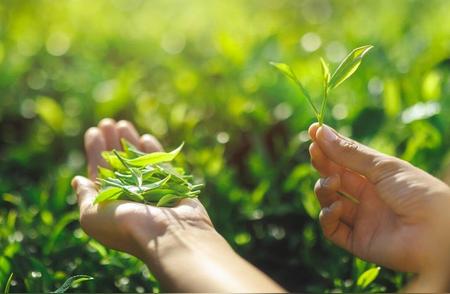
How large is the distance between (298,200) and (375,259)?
0.79m

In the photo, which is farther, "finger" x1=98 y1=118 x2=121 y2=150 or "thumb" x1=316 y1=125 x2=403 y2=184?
"finger" x1=98 y1=118 x2=121 y2=150

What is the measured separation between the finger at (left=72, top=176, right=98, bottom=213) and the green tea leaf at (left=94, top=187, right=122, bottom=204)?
0.32 feet

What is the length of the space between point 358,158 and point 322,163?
0.15 metres

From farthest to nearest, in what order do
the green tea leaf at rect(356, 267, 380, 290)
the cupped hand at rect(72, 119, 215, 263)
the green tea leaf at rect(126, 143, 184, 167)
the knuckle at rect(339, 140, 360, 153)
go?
the green tea leaf at rect(356, 267, 380, 290)
the green tea leaf at rect(126, 143, 184, 167)
the knuckle at rect(339, 140, 360, 153)
the cupped hand at rect(72, 119, 215, 263)

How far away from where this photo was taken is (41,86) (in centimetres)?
373

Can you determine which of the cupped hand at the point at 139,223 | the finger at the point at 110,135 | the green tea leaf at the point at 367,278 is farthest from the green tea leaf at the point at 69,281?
the green tea leaf at the point at 367,278

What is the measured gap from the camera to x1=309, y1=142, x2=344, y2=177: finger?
6.78 ft

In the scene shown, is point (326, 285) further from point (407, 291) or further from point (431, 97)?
point (431, 97)

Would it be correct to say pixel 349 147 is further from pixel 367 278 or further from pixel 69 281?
pixel 69 281

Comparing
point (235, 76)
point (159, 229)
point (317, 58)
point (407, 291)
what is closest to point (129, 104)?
point (235, 76)

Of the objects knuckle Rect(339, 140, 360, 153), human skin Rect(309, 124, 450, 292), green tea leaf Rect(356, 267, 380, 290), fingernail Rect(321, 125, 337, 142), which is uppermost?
fingernail Rect(321, 125, 337, 142)

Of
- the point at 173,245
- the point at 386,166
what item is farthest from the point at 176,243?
the point at 386,166

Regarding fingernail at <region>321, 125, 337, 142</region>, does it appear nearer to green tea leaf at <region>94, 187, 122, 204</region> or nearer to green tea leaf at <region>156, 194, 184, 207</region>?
green tea leaf at <region>156, 194, 184, 207</region>

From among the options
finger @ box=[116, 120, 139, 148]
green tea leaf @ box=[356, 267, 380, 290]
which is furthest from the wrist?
finger @ box=[116, 120, 139, 148]
